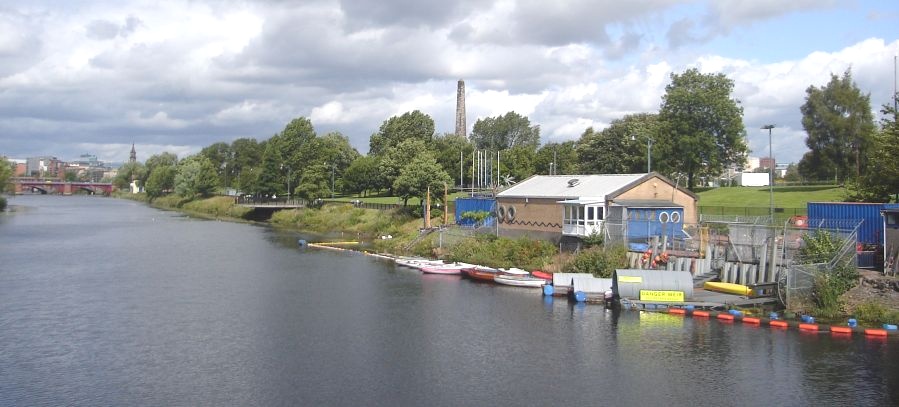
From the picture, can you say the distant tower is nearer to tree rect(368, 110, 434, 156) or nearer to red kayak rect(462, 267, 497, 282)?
Result: tree rect(368, 110, 434, 156)

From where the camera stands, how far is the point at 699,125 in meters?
83.9

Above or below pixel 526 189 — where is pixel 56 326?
below

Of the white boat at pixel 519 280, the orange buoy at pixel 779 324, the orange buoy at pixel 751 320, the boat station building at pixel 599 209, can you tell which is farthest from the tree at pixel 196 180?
the orange buoy at pixel 779 324

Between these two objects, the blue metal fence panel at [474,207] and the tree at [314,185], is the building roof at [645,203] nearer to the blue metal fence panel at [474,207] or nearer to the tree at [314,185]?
the blue metal fence panel at [474,207]

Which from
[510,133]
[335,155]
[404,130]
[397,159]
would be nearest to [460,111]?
[510,133]

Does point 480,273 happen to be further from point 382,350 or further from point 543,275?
point 382,350

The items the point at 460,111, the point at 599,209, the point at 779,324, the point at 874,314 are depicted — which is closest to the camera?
the point at 874,314

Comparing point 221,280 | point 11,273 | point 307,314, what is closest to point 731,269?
point 307,314

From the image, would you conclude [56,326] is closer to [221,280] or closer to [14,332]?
[14,332]

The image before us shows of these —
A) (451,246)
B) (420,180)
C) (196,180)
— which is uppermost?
(196,180)

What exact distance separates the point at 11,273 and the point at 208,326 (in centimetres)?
2610

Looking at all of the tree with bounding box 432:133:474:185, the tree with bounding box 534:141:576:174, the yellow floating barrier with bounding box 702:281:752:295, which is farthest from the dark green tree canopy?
the yellow floating barrier with bounding box 702:281:752:295

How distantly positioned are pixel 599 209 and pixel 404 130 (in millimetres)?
89954

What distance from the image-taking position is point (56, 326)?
3781cm
